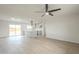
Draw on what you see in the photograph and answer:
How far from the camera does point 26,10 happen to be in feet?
7.32

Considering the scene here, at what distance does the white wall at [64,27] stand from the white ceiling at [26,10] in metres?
0.08

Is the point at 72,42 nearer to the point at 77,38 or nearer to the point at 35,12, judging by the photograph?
the point at 77,38

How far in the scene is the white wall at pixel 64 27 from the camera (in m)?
2.19

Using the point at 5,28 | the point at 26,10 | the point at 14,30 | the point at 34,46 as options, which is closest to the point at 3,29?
the point at 5,28

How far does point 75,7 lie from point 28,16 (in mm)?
934

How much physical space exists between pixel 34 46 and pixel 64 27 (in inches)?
28.0

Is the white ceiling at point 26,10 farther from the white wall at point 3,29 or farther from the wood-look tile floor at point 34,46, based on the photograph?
the wood-look tile floor at point 34,46

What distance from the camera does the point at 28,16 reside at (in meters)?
2.28

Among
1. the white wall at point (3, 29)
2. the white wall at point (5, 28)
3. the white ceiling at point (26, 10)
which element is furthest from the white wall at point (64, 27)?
the white wall at point (3, 29)

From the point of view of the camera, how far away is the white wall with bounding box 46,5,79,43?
7.19 ft

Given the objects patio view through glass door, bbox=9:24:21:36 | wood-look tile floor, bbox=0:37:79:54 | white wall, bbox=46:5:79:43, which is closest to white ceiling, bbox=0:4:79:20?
white wall, bbox=46:5:79:43

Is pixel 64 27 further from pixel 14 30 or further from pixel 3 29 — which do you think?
pixel 3 29
